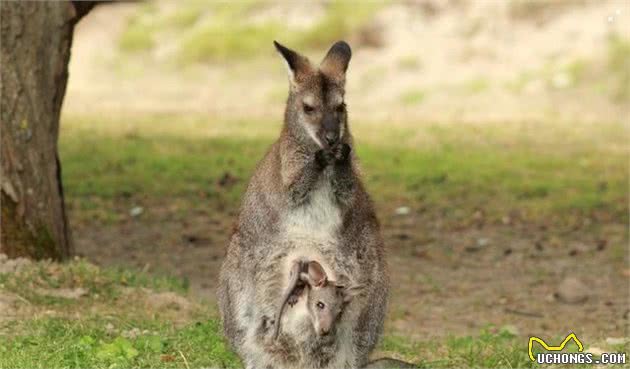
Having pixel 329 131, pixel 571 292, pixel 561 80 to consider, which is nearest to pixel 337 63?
pixel 329 131

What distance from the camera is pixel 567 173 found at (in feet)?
51.3

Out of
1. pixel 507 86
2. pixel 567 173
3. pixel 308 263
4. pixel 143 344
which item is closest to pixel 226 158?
pixel 567 173

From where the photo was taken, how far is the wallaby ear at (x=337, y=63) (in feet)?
21.1

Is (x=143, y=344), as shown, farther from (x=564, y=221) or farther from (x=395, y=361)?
(x=564, y=221)

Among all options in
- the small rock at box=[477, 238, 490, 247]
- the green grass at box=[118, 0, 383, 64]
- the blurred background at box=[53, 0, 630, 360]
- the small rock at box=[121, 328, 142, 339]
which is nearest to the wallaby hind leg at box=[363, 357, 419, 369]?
the blurred background at box=[53, 0, 630, 360]

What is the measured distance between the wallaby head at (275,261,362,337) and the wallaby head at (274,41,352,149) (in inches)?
24.9

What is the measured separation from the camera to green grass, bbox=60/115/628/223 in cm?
1391

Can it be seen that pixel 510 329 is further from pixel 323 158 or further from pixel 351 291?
pixel 323 158

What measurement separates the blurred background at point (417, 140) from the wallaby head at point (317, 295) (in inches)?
80.0

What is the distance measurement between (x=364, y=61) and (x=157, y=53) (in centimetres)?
447

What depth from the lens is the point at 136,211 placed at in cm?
1314

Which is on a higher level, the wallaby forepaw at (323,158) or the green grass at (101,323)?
the wallaby forepaw at (323,158)

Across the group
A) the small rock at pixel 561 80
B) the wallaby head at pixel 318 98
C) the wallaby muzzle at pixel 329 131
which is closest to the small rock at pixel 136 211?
the wallaby head at pixel 318 98

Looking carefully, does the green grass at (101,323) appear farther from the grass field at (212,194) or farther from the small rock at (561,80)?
the small rock at (561,80)
